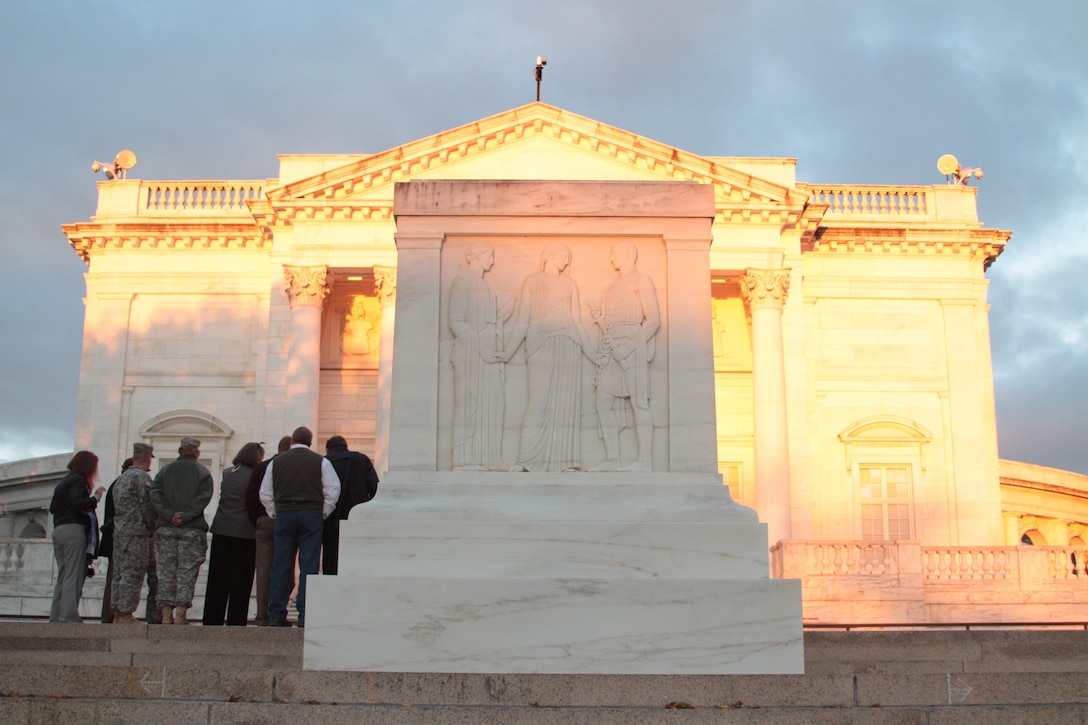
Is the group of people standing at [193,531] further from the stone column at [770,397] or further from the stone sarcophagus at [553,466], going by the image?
the stone column at [770,397]

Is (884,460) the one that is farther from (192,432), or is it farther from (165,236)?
(165,236)

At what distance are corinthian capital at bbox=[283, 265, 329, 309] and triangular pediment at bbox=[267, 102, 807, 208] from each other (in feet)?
6.24

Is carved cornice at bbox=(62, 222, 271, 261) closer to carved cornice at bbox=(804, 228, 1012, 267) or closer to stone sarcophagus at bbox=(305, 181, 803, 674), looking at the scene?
carved cornice at bbox=(804, 228, 1012, 267)

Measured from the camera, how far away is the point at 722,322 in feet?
122

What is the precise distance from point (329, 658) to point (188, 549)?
493cm

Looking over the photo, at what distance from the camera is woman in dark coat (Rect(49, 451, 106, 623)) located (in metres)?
12.4

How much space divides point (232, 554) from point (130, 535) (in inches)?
40.9

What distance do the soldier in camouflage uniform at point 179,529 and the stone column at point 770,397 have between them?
840 inches

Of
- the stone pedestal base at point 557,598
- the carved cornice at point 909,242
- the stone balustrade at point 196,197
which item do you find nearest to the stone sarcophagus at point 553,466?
the stone pedestal base at point 557,598

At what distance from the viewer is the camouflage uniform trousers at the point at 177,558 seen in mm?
12000

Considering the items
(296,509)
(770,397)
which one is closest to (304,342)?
(770,397)

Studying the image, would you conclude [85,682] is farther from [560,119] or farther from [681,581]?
[560,119]

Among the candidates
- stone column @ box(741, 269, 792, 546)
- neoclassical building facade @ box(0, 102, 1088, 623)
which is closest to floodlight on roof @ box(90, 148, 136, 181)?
neoclassical building facade @ box(0, 102, 1088, 623)

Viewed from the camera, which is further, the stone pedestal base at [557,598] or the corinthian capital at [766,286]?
the corinthian capital at [766,286]
